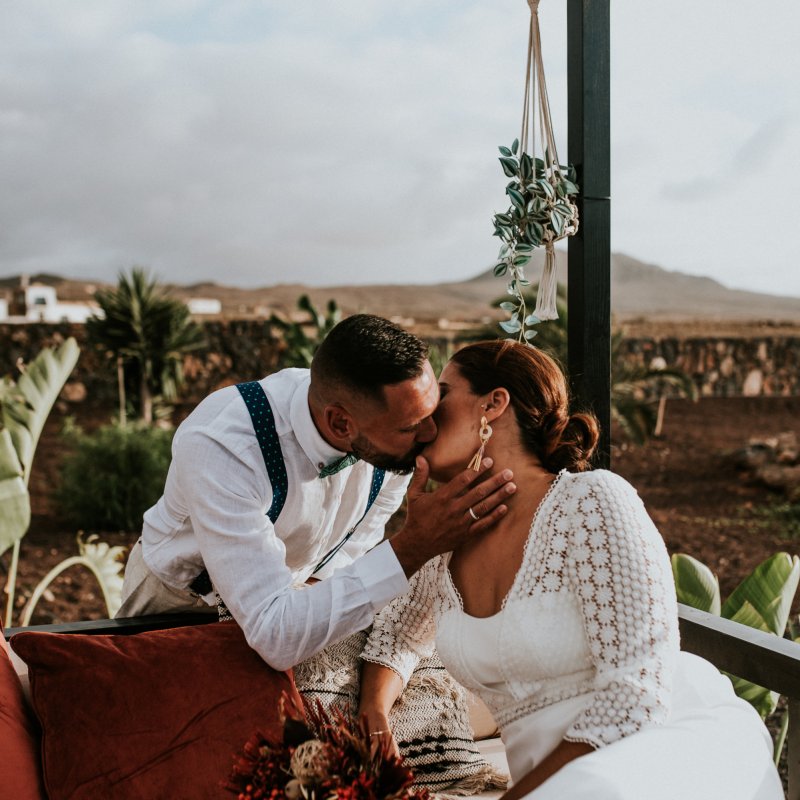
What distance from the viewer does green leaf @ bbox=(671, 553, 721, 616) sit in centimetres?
289

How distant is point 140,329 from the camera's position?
35.6 ft

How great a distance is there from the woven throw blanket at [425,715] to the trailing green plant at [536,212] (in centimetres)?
100

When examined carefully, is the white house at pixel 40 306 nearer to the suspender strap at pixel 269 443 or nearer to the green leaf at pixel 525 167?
the suspender strap at pixel 269 443

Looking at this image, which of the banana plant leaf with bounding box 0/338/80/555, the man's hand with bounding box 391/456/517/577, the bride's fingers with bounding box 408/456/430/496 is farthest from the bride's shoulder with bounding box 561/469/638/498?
the banana plant leaf with bounding box 0/338/80/555

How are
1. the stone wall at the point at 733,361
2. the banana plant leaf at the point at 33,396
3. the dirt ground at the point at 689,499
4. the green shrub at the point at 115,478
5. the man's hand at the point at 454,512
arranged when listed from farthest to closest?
the stone wall at the point at 733,361 < the green shrub at the point at 115,478 < the dirt ground at the point at 689,499 < the banana plant leaf at the point at 33,396 < the man's hand at the point at 454,512

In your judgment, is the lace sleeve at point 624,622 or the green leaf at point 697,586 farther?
the green leaf at point 697,586

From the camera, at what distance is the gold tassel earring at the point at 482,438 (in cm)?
191

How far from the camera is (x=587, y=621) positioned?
1.65 meters

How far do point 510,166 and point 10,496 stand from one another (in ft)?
7.44

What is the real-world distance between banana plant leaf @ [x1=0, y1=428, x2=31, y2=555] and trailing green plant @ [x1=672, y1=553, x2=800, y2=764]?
2.41 metres

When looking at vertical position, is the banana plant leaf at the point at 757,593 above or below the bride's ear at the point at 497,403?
below

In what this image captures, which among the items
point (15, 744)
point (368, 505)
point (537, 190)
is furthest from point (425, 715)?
point (537, 190)

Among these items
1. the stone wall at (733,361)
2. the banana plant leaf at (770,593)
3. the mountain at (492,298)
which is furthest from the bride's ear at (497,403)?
the mountain at (492,298)

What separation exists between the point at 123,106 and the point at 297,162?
12.2 ft
